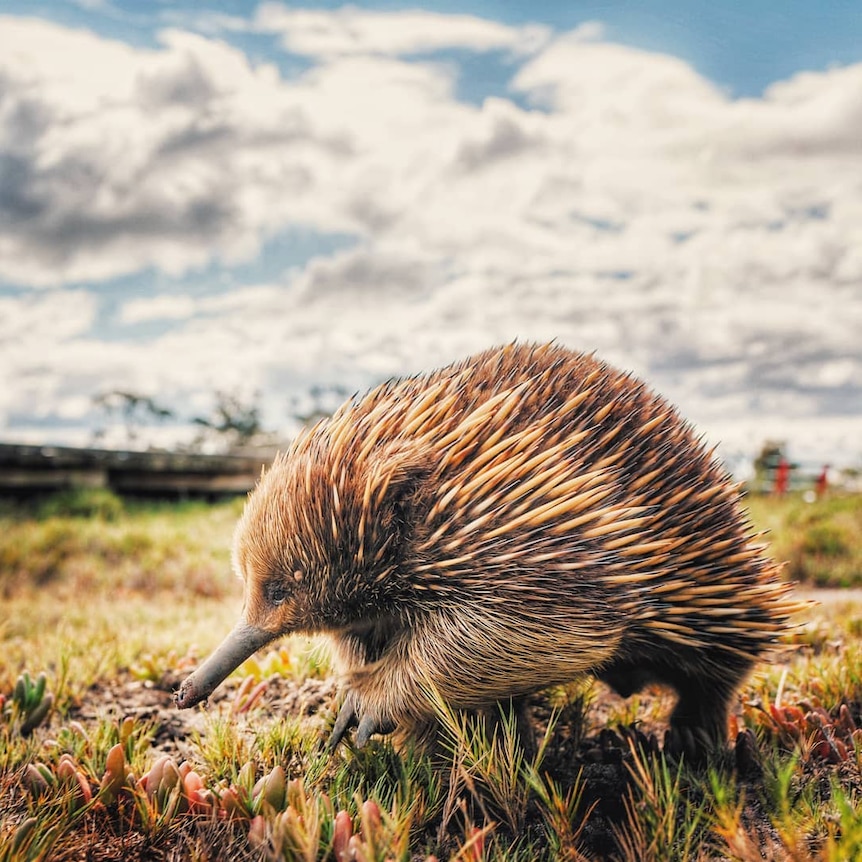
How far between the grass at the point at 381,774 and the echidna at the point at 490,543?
11.5 inches

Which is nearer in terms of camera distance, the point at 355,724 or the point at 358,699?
the point at 358,699

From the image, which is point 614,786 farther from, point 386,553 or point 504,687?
point 386,553

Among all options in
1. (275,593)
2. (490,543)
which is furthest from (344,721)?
(490,543)

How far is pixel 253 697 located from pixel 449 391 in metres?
1.92

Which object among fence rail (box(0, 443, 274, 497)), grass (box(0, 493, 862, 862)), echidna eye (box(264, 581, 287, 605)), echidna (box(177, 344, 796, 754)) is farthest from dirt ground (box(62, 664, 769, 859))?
fence rail (box(0, 443, 274, 497))

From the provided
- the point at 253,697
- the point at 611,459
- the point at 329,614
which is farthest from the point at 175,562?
the point at 611,459

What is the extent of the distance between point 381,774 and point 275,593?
83cm

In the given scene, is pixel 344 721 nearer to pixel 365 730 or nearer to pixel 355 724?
pixel 355 724

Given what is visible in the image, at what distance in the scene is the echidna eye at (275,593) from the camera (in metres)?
3.37

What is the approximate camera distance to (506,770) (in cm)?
327

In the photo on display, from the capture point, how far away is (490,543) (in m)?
3.11

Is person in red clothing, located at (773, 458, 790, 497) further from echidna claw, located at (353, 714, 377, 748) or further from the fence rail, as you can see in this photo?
echidna claw, located at (353, 714, 377, 748)

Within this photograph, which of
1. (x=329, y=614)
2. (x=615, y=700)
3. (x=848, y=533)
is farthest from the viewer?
(x=848, y=533)

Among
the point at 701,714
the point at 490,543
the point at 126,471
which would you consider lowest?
the point at 701,714
